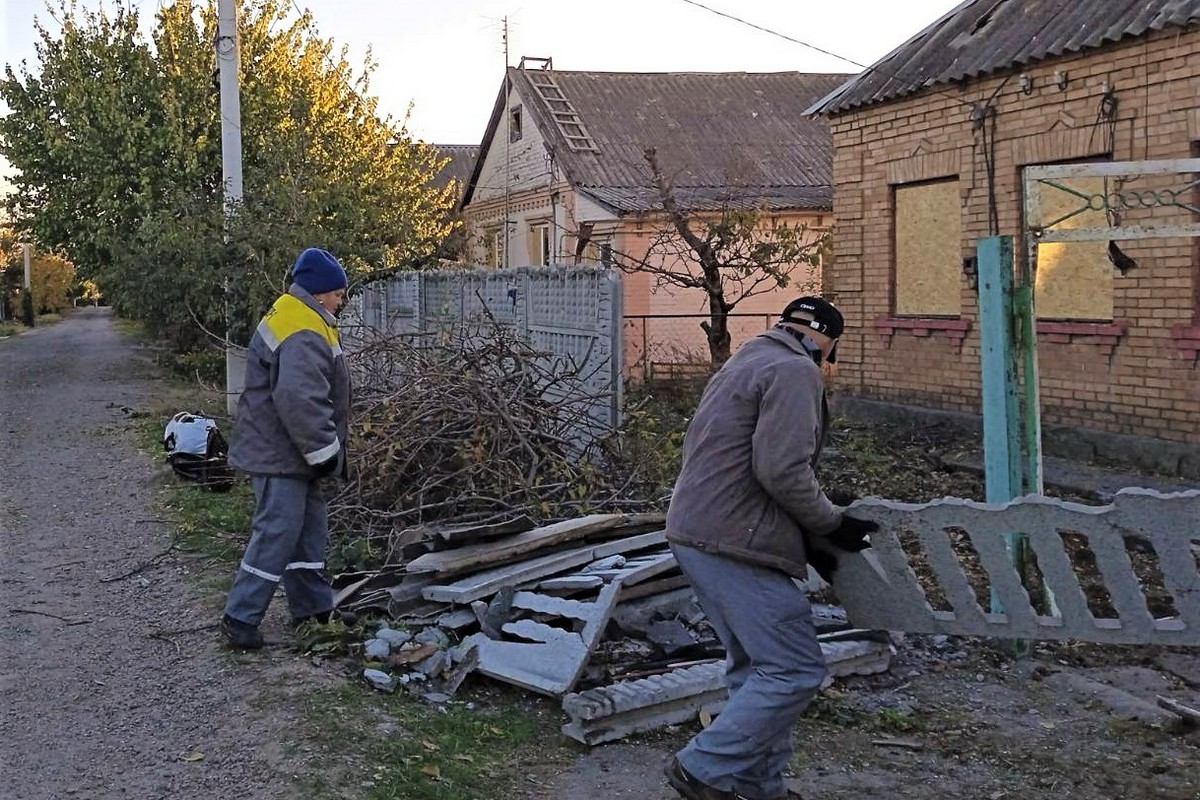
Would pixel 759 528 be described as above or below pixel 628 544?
above

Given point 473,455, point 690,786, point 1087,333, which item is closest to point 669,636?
point 690,786

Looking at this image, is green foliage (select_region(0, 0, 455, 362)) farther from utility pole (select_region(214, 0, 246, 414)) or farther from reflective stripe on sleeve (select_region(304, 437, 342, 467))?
reflective stripe on sleeve (select_region(304, 437, 342, 467))

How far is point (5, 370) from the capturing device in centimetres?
2512

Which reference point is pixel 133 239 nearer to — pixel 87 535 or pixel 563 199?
pixel 563 199

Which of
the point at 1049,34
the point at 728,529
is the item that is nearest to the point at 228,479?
the point at 728,529

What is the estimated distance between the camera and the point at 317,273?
5.89 m

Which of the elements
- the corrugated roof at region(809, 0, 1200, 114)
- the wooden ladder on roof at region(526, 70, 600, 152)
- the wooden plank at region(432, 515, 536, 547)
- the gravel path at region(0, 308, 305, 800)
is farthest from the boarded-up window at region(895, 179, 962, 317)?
the wooden ladder on roof at region(526, 70, 600, 152)

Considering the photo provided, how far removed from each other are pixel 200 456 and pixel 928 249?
7.26m

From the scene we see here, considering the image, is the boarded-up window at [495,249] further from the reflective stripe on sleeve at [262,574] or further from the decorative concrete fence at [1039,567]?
the decorative concrete fence at [1039,567]

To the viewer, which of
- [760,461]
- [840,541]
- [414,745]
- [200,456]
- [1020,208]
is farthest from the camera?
[200,456]

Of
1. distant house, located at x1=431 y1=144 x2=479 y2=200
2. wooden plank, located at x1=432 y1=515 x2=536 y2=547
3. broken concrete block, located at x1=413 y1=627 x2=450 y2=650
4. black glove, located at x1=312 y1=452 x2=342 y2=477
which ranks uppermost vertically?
distant house, located at x1=431 y1=144 x2=479 y2=200

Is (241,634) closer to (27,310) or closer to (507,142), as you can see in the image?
(507,142)

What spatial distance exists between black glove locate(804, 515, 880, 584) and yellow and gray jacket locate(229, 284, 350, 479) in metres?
2.42

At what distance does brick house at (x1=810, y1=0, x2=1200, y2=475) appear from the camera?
1006 cm
